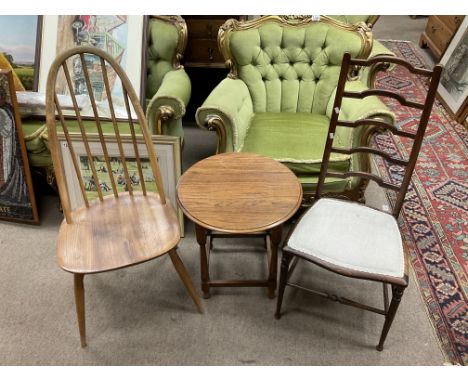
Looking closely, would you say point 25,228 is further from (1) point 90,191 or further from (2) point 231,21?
(2) point 231,21

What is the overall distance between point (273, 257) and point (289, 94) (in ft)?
3.60

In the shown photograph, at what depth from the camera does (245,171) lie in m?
1.62

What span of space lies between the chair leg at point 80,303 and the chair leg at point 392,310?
1170 mm

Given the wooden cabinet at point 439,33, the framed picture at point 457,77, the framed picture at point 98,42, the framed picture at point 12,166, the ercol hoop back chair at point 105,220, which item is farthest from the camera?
the wooden cabinet at point 439,33

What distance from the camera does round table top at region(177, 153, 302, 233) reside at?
139 cm

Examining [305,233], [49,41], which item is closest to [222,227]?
[305,233]

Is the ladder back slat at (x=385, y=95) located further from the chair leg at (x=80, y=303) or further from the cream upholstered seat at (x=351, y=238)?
the chair leg at (x=80, y=303)

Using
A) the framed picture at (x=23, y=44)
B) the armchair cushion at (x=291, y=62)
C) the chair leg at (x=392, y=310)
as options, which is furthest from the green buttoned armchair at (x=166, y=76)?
the chair leg at (x=392, y=310)

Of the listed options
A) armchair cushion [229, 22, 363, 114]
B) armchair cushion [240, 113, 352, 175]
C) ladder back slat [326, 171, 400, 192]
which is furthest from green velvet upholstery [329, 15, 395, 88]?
ladder back slat [326, 171, 400, 192]

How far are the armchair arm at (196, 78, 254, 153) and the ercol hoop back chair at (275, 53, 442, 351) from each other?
52cm

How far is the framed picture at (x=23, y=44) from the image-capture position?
7.31 ft

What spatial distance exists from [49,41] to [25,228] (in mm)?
1107

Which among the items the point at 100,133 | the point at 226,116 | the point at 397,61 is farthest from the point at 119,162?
the point at 397,61

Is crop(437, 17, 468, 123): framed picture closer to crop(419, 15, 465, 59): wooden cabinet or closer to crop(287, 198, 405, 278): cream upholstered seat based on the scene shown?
crop(419, 15, 465, 59): wooden cabinet
